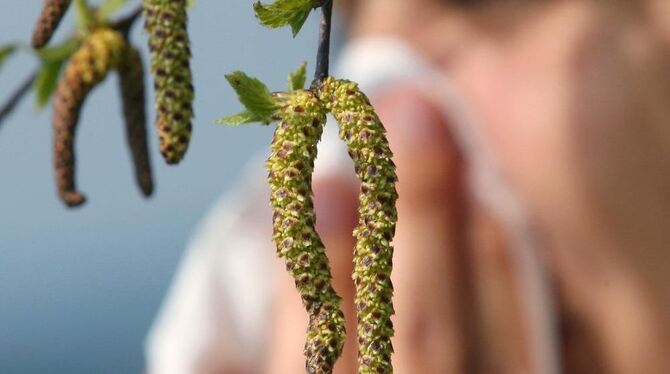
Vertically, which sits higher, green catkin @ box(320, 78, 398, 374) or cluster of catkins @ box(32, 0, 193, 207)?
cluster of catkins @ box(32, 0, 193, 207)

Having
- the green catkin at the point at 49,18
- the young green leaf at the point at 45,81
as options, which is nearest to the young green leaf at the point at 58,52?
Answer: the young green leaf at the point at 45,81

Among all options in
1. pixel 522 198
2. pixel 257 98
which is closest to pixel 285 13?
pixel 257 98

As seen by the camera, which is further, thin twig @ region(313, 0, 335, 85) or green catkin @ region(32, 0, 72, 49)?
green catkin @ region(32, 0, 72, 49)

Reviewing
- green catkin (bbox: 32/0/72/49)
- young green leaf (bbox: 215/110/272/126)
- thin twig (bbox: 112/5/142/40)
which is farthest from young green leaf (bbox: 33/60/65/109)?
young green leaf (bbox: 215/110/272/126)

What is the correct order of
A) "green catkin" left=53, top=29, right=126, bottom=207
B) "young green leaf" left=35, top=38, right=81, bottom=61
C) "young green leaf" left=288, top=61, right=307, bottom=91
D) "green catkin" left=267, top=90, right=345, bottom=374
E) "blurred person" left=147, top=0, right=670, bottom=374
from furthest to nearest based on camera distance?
"blurred person" left=147, top=0, right=670, bottom=374, "young green leaf" left=35, top=38, right=81, bottom=61, "green catkin" left=53, top=29, right=126, bottom=207, "young green leaf" left=288, top=61, right=307, bottom=91, "green catkin" left=267, top=90, right=345, bottom=374

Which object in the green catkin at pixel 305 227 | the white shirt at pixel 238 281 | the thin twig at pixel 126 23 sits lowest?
the green catkin at pixel 305 227

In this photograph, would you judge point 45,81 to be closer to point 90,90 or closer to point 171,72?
point 90,90

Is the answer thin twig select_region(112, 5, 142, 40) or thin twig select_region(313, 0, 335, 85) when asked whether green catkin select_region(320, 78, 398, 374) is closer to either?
thin twig select_region(313, 0, 335, 85)

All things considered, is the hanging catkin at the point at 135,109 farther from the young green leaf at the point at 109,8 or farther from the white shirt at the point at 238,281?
the white shirt at the point at 238,281
